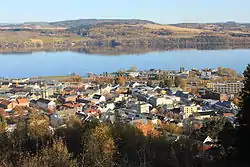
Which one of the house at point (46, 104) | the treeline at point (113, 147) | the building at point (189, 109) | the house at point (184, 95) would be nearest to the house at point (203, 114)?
the building at point (189, 109)

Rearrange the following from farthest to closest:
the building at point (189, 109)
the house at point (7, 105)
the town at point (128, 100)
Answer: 1. the house at point (7, 105)
2. the building at point (189, 109)
3. the town at point (128, 100)

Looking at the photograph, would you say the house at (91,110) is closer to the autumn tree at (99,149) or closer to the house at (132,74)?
the autumn tree at (99,149)

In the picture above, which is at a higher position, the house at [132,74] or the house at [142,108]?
the house at [132,74]

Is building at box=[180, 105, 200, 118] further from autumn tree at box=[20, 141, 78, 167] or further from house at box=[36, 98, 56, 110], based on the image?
autumn tree at box=[20, 141, 78, 167]

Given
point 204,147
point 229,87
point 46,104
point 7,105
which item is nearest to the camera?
point 204,147

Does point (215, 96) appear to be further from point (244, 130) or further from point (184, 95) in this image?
point (244, 130)

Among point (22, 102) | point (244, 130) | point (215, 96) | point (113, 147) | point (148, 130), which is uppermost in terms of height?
point (244, 130)

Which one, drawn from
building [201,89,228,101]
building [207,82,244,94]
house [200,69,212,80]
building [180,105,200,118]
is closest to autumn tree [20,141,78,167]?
building [180,105,200,118]

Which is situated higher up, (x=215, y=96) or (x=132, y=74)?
(x=132, y=74)

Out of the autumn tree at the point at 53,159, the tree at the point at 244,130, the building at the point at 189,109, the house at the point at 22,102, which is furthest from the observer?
the house at the point at 22,102

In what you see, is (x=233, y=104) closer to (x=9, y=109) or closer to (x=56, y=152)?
(x=9, y=109)

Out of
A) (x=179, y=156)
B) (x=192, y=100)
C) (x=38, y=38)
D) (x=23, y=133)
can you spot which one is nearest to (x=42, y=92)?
(x=192, y=100)

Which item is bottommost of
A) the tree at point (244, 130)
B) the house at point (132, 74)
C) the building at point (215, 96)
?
the building at point (215, 96)

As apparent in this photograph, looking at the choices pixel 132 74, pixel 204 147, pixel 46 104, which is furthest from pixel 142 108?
pixel 132 74
